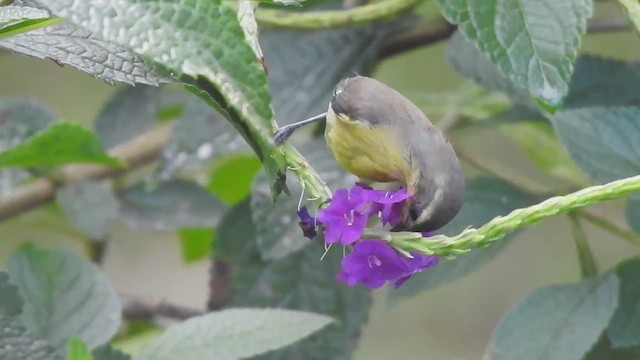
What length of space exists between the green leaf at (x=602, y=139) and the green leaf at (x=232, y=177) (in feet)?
1.17

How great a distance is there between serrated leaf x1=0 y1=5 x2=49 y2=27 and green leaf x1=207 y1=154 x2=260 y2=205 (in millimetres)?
513

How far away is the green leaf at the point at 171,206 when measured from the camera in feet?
2.64

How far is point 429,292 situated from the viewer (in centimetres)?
174

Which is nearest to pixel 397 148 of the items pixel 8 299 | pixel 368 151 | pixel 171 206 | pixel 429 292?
pixel 368 151

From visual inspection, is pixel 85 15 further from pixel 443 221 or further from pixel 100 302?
pixel 100 302

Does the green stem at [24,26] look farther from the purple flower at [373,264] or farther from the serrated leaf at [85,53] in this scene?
the purple flower at [373,264]

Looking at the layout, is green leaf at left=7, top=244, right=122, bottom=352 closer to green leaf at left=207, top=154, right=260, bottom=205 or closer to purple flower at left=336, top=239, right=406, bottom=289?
purple flower at left=336, top=239, right=406, bottom=289

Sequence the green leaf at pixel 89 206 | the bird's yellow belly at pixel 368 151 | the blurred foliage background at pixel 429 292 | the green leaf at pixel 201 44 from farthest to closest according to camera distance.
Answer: the blurred foliage background at pixel 429 292 < the green leaf at pixel 89 206 < the bird's yellow belly at pixel 368 151 < the green leaf at pixel 201 44

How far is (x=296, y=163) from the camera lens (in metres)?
0.36

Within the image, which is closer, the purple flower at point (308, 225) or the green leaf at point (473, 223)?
the purple flower at point (308, 225)

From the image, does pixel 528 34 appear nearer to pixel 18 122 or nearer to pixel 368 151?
pixel 368 151

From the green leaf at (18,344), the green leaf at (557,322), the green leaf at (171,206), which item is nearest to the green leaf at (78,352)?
the green leaf at (18,344)

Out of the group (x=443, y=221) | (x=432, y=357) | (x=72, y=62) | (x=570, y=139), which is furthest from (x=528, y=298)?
(x=432, y=357)

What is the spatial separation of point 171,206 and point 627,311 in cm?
40
